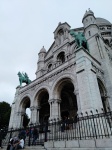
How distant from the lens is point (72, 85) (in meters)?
15.5

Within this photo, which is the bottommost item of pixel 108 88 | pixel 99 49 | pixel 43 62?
pixel 108 88

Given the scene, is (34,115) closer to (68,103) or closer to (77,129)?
(68,103)

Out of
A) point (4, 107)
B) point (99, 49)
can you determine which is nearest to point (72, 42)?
point (99, 49)

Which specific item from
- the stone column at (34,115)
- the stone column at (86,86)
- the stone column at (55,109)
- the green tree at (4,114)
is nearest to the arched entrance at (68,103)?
the stone column at (55,109)

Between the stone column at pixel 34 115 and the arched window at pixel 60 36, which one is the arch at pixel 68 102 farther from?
the arched window at pixel 60 36

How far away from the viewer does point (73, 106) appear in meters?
16.8

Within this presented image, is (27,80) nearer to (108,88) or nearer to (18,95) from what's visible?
(18,95)

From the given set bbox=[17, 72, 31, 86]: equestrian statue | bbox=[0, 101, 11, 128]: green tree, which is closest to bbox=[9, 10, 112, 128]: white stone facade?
bbox=[17, 72, 31, 86]: equestrian statue

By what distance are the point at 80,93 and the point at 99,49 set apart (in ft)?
27.9

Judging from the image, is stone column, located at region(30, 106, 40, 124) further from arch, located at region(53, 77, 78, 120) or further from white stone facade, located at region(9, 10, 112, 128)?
arch, located at region(53, 77, 78, 120)

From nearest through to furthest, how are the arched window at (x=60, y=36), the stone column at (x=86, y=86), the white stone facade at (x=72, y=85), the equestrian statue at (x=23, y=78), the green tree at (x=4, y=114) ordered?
the stone column at (x=86, y=86)
the white stone facade at (x=72, y=85)
the equestrian statue at (x=23, y=78)
the arched window at (x=60, y=36)
the green tree at (x=4, y=114)

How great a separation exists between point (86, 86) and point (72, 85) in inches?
197

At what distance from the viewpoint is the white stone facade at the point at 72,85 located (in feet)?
35.4

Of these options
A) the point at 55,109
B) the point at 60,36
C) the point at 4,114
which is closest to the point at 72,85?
the point at 55,109
